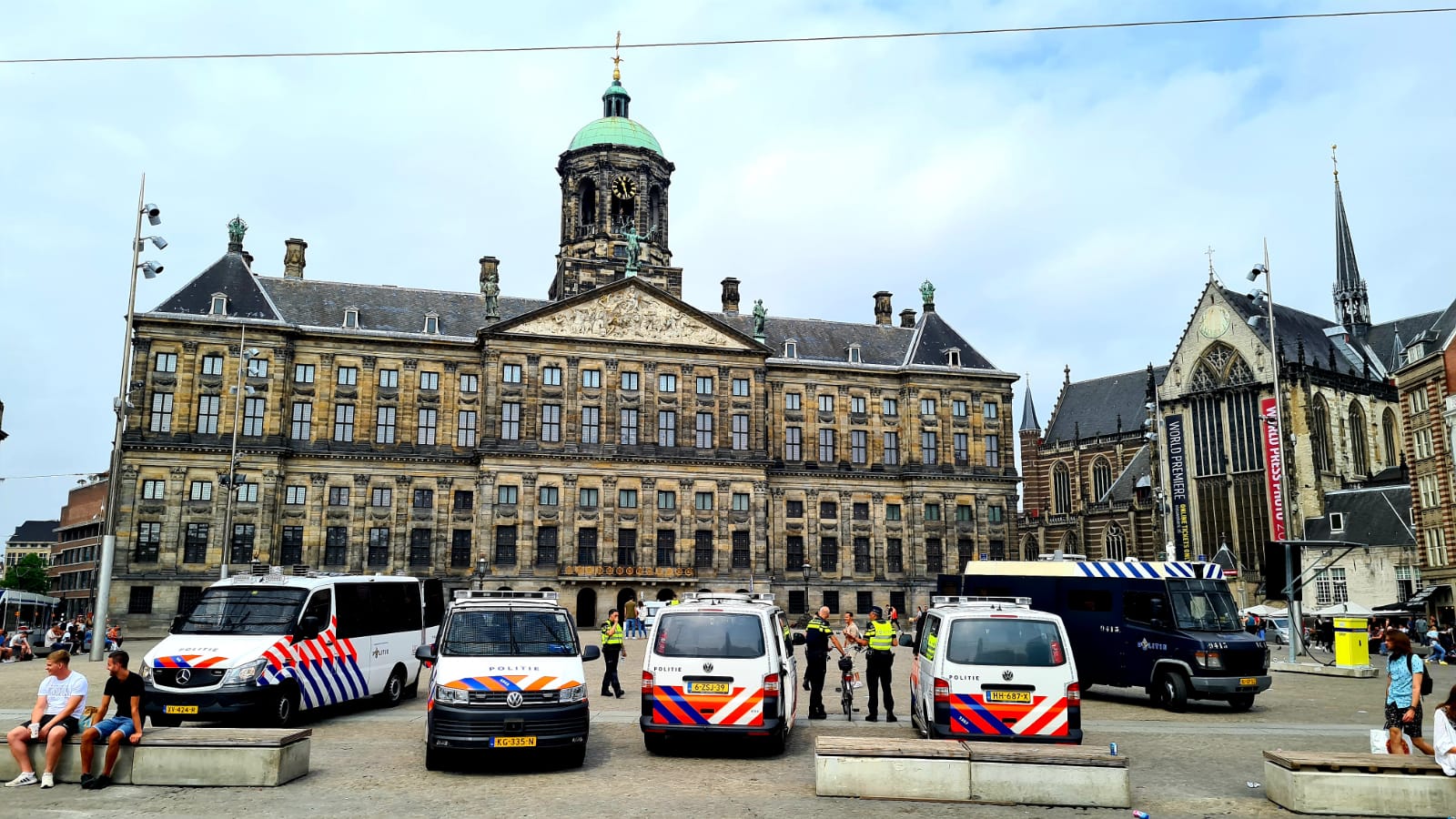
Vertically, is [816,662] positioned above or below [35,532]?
below

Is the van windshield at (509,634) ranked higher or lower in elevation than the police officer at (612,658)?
higher

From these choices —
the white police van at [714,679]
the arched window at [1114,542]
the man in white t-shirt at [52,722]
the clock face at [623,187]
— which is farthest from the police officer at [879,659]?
the arched window at [1114,542]

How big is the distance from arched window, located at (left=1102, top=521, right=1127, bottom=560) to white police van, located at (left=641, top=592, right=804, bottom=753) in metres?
73.4

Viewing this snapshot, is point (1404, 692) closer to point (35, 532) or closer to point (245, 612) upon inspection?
point (245, 612)

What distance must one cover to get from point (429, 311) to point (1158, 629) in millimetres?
47654

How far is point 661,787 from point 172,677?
837cm

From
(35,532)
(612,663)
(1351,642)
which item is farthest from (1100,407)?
(35,532)

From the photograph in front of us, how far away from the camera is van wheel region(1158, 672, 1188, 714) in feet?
68.0

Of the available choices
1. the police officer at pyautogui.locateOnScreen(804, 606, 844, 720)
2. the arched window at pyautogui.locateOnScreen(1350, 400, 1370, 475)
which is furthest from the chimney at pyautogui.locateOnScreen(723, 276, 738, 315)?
the police officer at pyautogui.locateOnScreen(804, 606, 844, 720)

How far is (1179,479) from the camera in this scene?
241ft

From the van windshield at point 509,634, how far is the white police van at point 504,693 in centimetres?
1

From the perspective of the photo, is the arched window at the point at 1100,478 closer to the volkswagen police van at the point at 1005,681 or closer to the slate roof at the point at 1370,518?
the slate roof at the point at 1370,518

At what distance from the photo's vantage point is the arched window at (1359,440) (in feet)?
237

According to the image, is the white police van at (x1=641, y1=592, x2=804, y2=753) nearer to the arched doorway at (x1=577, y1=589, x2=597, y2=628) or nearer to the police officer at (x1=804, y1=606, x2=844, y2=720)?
the police officer at (x1=804, y1=606, x2=844, y2=720)
